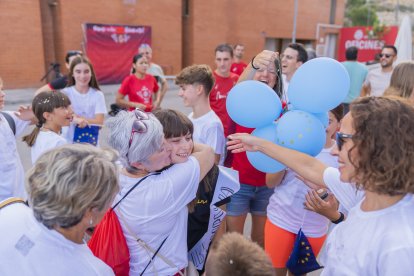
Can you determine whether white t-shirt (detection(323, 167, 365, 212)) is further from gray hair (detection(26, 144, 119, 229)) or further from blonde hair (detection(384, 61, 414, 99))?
blonde hair (detection(384, 61, 414, 99))

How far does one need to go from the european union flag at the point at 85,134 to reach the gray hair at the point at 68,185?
2.69 meters

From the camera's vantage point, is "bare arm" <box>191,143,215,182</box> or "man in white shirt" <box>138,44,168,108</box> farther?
"man in white shirt" <box>138,44,168,108</box>

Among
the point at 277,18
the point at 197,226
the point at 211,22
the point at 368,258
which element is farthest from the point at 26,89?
the point at 277,18

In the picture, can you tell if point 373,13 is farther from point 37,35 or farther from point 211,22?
point 37,35

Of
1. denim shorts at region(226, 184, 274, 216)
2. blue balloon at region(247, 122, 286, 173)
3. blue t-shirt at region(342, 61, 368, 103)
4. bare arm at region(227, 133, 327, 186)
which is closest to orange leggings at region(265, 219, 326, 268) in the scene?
blue balloon at region(247, 122, 286, 173)

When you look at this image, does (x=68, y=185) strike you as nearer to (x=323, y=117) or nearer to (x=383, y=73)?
(x=323, y=117)

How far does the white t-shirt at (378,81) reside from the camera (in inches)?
229

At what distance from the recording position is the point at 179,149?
5.67 feet

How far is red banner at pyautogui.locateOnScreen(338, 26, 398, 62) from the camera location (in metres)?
29.0

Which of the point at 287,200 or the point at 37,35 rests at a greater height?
the point at 37,35

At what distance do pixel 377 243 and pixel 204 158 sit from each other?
36.4 inches

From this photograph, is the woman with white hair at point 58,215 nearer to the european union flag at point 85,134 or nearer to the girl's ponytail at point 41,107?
the girl's ponytail at point 41,107

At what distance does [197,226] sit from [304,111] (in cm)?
89

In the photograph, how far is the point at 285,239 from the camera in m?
2.22
